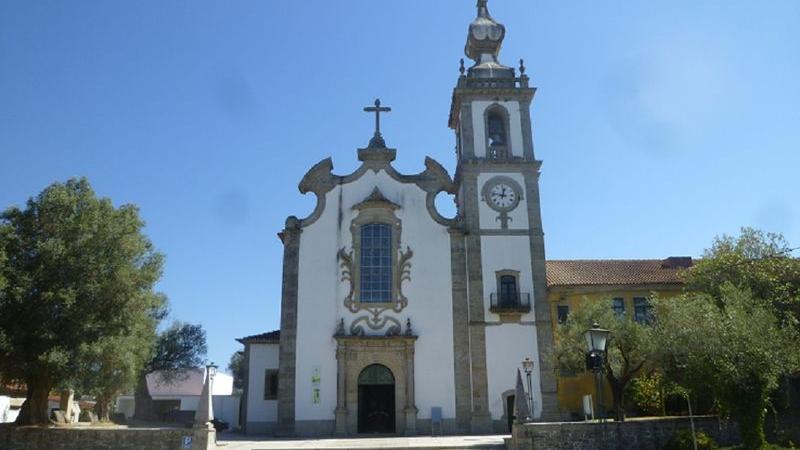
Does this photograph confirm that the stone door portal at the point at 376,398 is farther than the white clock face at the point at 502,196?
No

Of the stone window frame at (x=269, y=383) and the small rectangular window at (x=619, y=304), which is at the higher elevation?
the small rectangular window at (x=619, y=304)

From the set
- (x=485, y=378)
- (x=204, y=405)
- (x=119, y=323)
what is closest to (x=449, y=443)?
(x=485, y=378)

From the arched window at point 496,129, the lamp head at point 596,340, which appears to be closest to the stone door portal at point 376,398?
the arched window at point 496,129

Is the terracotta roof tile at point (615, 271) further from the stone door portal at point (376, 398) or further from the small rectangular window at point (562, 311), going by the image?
the stone door portal at point (376, 398)

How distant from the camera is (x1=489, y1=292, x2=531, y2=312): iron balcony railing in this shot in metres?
28.4

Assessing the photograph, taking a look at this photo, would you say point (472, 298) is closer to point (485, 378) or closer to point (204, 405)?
point (485, 378)

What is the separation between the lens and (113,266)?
70.9ft

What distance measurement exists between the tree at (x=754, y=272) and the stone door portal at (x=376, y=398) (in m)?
13.6

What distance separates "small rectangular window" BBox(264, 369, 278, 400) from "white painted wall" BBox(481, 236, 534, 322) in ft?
32.5

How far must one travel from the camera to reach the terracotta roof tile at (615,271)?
31141mm

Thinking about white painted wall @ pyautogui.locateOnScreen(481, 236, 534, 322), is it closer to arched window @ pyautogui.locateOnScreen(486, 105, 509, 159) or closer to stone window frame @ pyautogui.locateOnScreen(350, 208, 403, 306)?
stone window frame @ pyautogui.locateOnScreen(350, 208, 403, 306)

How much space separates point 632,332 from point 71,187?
2028 centimetres

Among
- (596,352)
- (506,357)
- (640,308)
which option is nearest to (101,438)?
(596,352)

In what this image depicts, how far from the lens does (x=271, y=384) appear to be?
2888 cm
